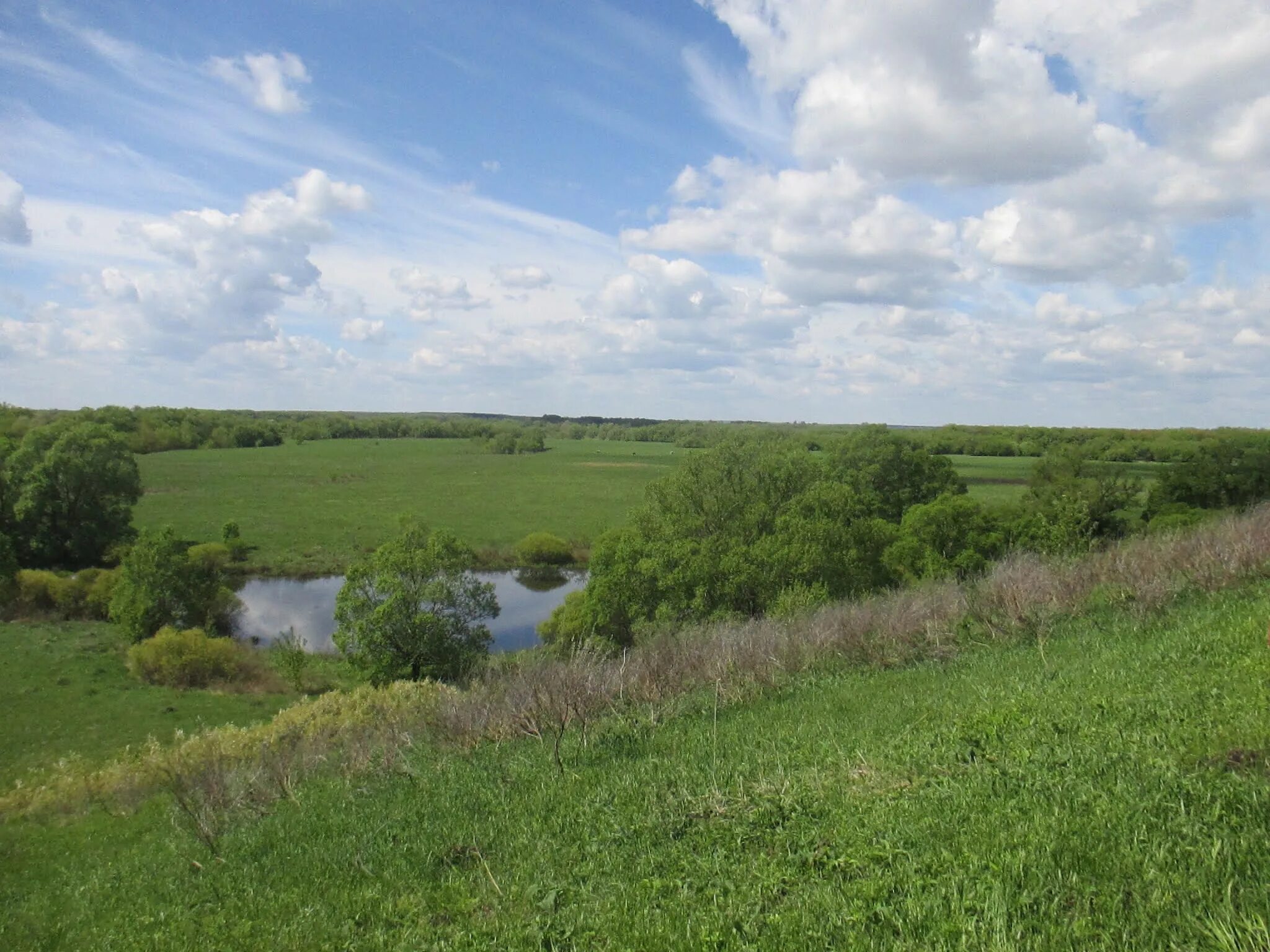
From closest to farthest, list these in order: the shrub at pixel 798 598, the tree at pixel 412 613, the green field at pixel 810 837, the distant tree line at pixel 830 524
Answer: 1. the green field at pixel 810 837
2. the shrub at pixel 798 598
3. the distant tree line at pixel 830 524
4. the tree at pixel 412 613

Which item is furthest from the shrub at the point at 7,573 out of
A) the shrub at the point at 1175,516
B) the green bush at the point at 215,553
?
the shrub at the point at 1175,516

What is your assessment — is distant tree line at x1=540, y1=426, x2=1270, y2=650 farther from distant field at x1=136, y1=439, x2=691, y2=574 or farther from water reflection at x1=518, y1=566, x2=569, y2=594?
distant field at x1=136, y1=439, x2=691, y2=574

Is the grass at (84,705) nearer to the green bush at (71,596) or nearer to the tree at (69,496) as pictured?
the green bush at (71,596)

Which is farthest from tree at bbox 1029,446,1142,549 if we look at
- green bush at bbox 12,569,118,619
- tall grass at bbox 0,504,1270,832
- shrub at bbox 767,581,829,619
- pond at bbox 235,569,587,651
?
green bush at bbox 12,569,118,619

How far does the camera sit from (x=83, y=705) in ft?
88.3

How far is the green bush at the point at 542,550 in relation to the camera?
186 feet

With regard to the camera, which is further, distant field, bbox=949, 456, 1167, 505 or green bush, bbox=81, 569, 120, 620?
distant field, bbox=949, 456, 1167, 505

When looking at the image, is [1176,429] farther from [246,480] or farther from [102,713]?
[246,480]

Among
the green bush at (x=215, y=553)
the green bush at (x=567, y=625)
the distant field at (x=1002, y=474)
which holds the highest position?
the distant field at (x=1002, y=474)

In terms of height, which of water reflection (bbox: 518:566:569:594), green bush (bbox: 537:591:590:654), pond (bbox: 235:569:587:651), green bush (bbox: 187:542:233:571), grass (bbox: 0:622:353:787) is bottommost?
pond (bbox: 235:569:587:651)

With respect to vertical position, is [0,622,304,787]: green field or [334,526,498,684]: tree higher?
[334,526,498,684]: tree

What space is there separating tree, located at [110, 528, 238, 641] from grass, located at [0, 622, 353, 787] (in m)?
1.30

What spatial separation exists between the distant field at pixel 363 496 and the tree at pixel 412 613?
82.1 feet

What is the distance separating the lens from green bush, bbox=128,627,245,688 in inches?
1175
